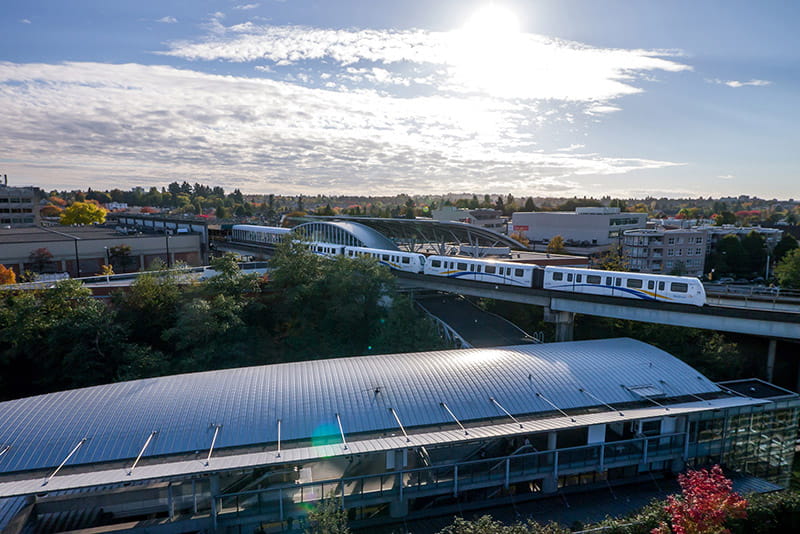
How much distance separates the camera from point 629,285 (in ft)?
105

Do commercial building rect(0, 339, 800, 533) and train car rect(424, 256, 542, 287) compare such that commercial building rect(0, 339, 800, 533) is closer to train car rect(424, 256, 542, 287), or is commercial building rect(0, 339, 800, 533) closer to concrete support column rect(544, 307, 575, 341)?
concrete support column rect(544, 307, 575, 341)

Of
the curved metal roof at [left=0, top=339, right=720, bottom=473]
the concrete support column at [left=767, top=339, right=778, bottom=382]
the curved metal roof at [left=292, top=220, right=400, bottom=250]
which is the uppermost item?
the curved metal roof at [left=292, top=220, right=400, bottom=250]

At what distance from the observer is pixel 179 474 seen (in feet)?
45.9

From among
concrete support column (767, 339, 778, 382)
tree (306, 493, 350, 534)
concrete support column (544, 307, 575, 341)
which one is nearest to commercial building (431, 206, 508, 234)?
concrete support column (544, 307, 575, 341)

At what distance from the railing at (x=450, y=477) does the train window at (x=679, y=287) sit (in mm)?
13166

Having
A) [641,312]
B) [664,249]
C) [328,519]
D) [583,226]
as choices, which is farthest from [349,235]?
[583,226]

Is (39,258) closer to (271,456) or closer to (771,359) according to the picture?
(271,456)

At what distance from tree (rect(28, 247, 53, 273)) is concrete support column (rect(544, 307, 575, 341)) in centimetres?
5610

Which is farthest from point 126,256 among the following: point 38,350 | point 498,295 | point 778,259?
point 778,259

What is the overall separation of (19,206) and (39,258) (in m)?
58.6

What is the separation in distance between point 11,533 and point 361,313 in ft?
68.8

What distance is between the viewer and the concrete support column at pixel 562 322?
3550cm

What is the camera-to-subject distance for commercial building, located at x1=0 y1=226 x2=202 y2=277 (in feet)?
188

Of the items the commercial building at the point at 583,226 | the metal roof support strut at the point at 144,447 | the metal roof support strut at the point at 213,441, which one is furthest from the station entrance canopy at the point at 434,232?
Answer: the metal roof support strut at the point at 144,447
